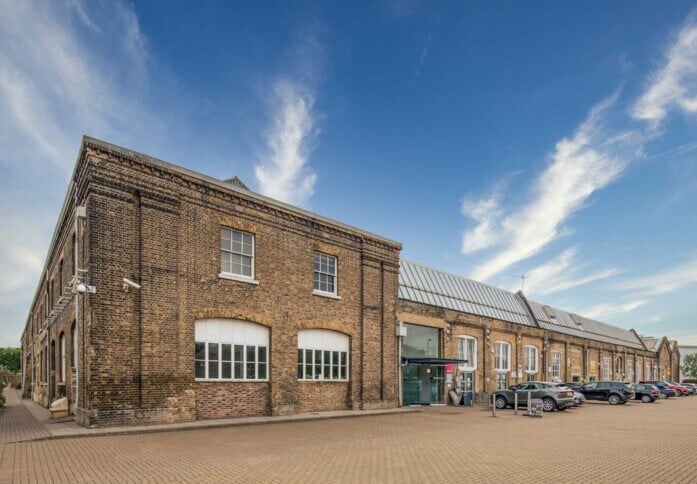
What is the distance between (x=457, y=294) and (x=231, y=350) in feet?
60.3

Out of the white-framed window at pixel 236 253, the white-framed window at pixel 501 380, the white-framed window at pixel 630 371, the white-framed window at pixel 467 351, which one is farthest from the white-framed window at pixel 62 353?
the white-framed window at pixel 630 371

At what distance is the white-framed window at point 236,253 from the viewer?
1845cm

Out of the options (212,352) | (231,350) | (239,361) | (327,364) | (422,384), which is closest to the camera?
(212,352)

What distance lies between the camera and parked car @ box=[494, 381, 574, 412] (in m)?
25.4

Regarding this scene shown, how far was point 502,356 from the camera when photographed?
3519 centimetres

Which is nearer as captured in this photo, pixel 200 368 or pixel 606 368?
pixel 200 368

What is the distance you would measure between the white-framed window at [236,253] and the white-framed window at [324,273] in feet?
10.6

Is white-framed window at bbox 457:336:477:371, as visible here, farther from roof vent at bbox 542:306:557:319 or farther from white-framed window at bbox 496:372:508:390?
roof vent at bbox 542:306:557:319

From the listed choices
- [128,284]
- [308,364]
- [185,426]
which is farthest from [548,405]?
[128,284]

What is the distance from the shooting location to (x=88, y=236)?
1529 cm

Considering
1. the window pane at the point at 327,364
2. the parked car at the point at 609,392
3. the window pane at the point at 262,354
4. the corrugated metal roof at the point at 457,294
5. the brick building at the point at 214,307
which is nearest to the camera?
the brick building at the point at 214,307

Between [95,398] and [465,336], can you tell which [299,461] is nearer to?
[95,398]

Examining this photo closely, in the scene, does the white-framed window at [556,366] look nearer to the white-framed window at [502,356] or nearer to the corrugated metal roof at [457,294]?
the corrugated metal roof at [457,294]

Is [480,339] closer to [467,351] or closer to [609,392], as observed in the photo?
[467,351]
